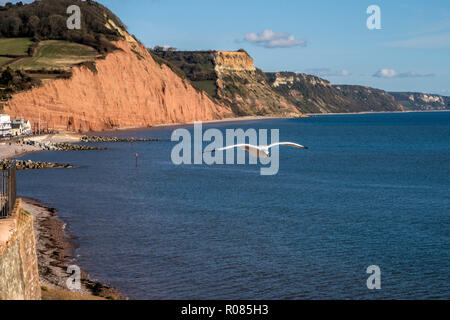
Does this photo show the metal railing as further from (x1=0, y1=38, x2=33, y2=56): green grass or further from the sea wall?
(x1=0, y1=38, x2=33, y2=56): green grass

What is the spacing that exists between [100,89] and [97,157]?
49.8 metres

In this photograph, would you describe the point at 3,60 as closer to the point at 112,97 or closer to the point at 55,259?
the point at 112,97

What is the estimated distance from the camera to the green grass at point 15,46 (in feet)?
441

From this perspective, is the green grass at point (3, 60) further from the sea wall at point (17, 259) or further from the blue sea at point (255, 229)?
the sea wall at point (17, 259)

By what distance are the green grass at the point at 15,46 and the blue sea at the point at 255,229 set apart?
260 ft

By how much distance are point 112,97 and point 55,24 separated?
33796mm

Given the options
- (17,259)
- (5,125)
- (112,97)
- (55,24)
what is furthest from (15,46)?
(17,259)

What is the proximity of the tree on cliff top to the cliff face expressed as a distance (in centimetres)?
618

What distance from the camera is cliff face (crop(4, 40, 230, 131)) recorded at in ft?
356

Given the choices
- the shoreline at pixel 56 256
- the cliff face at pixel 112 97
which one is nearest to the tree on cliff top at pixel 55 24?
the cliff face at pixel 112 97

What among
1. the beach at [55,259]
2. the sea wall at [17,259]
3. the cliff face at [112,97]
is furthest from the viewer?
the cliff face at [112,97]

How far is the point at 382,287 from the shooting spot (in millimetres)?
22484

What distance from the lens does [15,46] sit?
5497 inches

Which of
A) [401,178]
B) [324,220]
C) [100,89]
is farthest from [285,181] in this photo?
[100,89]
